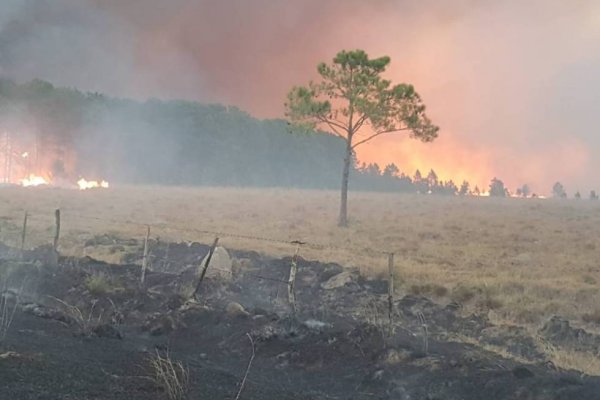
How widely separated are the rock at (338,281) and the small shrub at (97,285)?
6.03 meters

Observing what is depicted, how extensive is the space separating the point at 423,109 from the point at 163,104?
8486 cm

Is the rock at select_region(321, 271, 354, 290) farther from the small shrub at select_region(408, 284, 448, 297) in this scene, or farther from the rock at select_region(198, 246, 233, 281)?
the rock at select_region(198, 246, 233, 281)

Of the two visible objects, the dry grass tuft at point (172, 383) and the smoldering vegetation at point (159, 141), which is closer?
the dry grass tuft at point (172, 383)

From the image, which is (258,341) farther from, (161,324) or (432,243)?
(432,243)

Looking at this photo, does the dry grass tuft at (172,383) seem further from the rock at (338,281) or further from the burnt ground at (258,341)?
the rock at (338,281)

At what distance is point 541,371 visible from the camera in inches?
398

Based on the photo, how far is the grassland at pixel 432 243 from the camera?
15898 mm

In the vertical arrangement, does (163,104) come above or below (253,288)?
above

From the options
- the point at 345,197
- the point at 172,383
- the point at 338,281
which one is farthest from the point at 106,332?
the point at 345,197

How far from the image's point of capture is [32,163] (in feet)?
271

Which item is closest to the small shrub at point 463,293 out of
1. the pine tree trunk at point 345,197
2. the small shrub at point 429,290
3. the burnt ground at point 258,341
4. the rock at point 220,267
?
the small shrub at point 429,290

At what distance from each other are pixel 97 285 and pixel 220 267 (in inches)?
159

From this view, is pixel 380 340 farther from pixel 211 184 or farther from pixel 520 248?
pixel 211 184

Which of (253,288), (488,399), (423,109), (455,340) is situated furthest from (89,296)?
(423,109)
